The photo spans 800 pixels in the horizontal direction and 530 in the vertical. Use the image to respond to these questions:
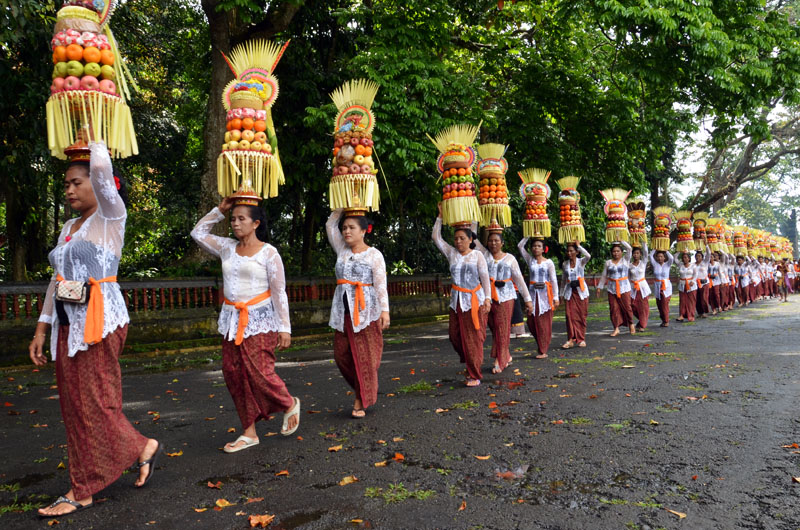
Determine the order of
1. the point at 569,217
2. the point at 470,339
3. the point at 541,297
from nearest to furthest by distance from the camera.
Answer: the point at 470,339 < the point at 541,297 < the point at 569,217

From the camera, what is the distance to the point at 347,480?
141 inches

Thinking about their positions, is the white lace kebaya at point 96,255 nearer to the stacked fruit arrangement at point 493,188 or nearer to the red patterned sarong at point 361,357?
the red patterned sarong at point 361,357

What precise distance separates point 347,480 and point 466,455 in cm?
90

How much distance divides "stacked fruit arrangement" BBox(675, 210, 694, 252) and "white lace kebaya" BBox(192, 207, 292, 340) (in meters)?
13.3

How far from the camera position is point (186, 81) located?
16.8m

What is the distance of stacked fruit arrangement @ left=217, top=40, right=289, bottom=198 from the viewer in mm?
4555

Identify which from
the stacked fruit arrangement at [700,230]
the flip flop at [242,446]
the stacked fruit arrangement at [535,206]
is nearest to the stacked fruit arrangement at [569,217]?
the stacked fruit arrangement at [535,206]

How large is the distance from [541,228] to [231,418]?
5936 mm

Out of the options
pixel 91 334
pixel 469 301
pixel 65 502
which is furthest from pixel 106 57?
pixel 469 301

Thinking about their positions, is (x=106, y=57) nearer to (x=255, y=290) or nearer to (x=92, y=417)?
(x=255, y=290)

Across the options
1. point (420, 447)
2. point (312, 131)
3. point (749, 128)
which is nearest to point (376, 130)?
point (312, 131)

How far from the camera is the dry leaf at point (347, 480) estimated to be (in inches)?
139

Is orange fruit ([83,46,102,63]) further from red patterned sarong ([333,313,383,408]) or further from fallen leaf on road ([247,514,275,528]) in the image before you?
red patterned sarong ([333,313,383,408])

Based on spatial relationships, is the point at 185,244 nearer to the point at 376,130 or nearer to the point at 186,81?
the point at 186,81
